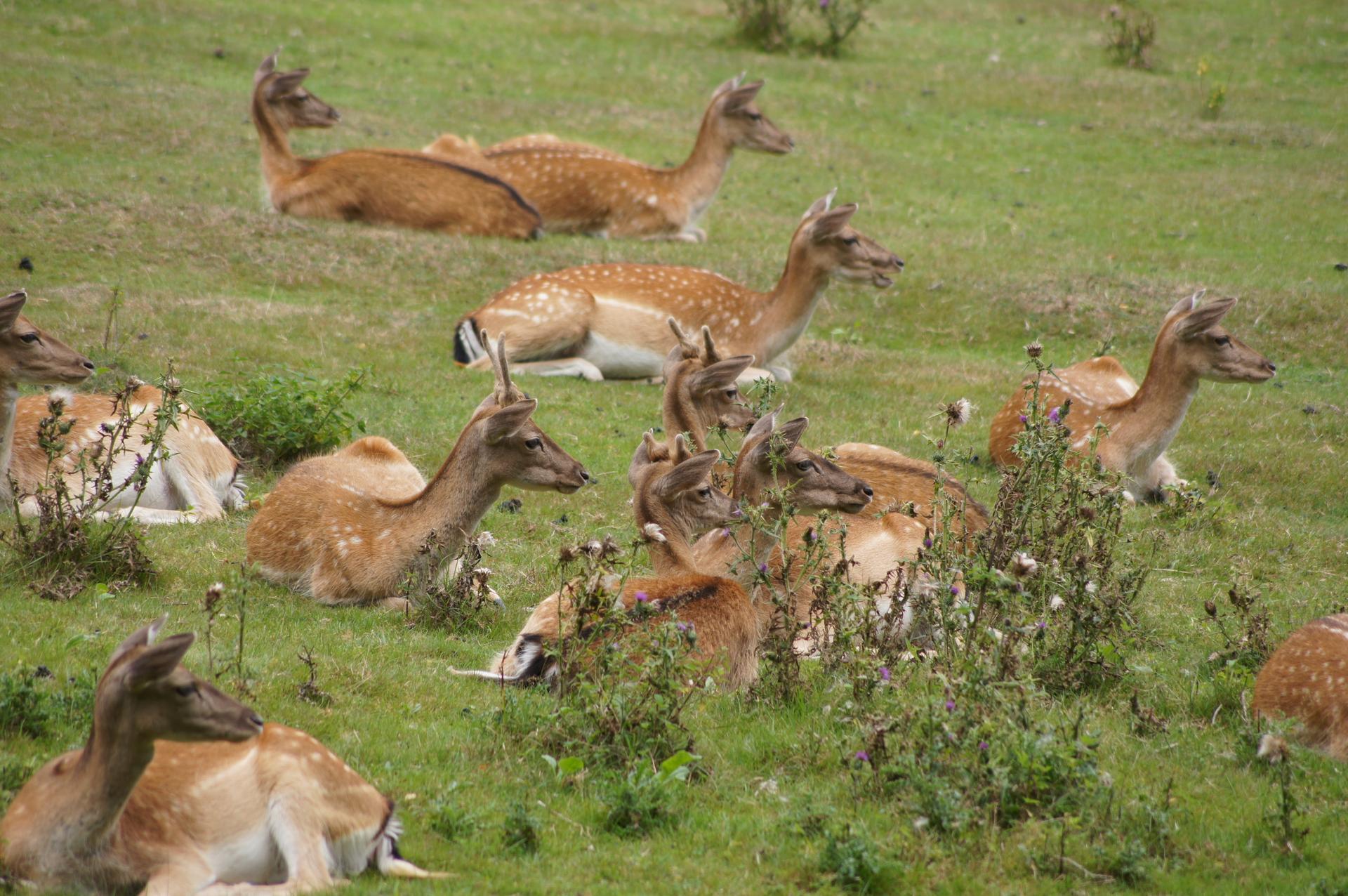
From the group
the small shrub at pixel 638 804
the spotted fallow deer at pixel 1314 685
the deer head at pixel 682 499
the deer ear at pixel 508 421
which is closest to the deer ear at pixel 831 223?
the deer head at pixel 682 499

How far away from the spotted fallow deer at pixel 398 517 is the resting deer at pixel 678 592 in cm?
48

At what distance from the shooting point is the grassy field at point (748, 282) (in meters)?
4.86

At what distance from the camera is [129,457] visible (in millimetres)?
7906

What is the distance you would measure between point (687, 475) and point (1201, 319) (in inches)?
171

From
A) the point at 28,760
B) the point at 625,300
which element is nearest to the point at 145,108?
the point at 625,300

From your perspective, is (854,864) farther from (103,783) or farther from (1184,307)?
(1184,307)

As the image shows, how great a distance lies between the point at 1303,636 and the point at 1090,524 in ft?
3.04

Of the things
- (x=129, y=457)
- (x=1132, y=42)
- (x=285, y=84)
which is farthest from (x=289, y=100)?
(x=1132, y=42)

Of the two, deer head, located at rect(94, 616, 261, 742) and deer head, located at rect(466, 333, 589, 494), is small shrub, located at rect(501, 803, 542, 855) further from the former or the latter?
deer head, located at rect(466, 333, 589, 494)

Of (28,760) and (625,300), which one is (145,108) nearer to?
(625,300)

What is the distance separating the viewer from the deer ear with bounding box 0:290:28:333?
674cm

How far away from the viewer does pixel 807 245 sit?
11.3m

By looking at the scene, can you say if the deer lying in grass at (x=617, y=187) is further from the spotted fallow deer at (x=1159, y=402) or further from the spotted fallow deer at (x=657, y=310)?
the spotted fallow deer at (x=1159, y=402)

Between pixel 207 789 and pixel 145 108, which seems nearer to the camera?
pixel 207 789
